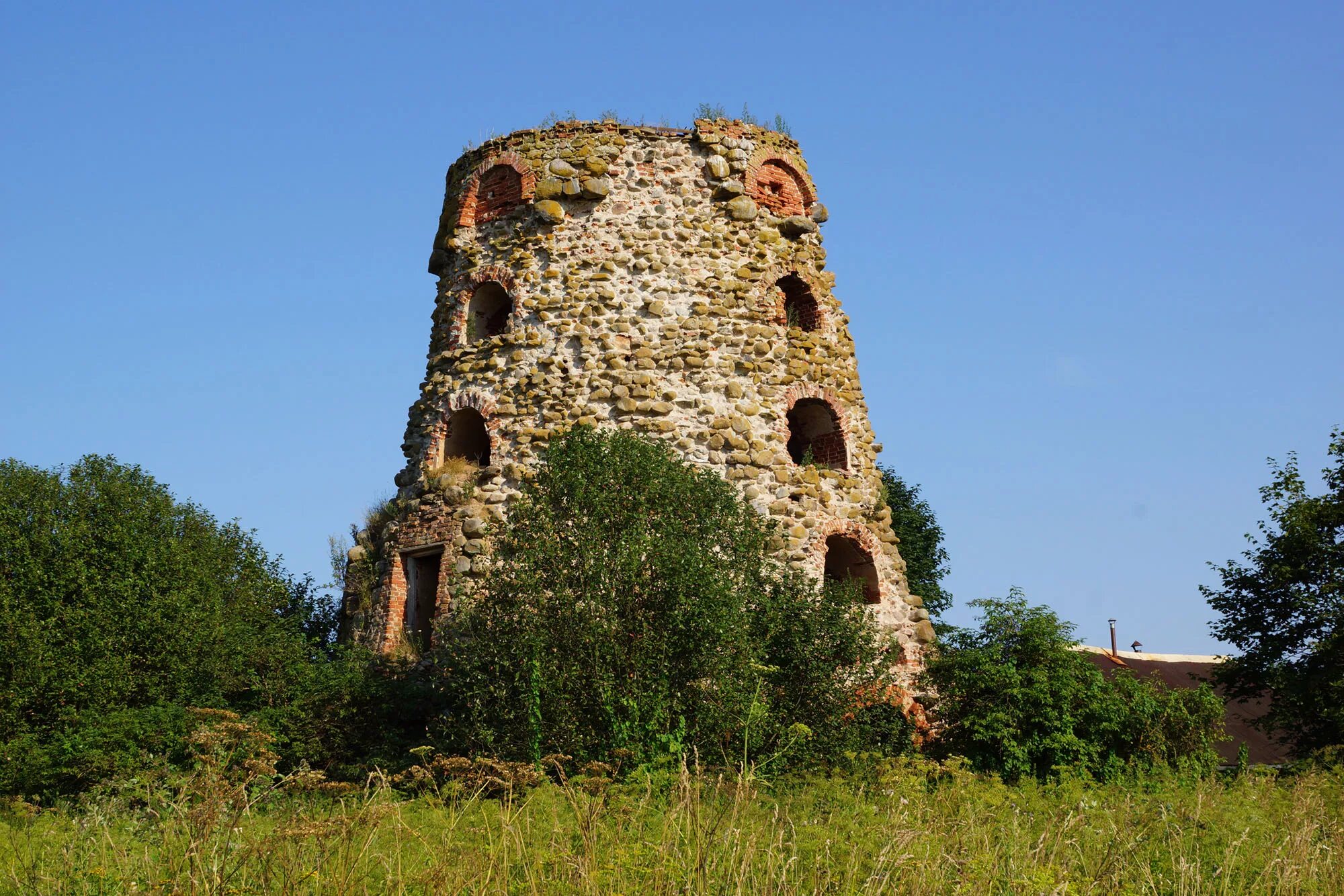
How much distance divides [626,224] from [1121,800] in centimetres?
1300

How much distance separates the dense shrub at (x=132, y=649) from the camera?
18406 millimetres

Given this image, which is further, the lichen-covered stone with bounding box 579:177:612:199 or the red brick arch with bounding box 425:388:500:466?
the lichen-covered stone with bounding box 579:177:612:199

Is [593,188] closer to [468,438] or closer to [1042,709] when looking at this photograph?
[468,438]

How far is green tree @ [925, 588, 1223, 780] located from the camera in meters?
18.3

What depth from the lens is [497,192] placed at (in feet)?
74.0

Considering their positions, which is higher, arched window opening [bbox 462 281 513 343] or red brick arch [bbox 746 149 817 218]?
red brick arch [bbox 746 149 817 218]

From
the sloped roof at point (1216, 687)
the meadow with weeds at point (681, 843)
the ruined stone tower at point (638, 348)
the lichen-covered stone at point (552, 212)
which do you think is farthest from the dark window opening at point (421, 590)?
the sloped roof at point (1216, 687)

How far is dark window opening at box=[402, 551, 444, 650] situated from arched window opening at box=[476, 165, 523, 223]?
245 inches

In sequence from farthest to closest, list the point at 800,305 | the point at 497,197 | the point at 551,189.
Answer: the point at 800,305 < the point at 497,197 < the point at 551,189

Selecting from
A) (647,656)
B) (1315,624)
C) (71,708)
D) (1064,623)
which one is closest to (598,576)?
(647,656)

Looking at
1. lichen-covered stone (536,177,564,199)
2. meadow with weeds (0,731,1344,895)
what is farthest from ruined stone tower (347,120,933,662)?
meadow with weeds (0,731,1344,895)

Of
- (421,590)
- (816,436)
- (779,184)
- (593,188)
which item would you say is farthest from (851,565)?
(593,188)

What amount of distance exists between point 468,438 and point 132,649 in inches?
259

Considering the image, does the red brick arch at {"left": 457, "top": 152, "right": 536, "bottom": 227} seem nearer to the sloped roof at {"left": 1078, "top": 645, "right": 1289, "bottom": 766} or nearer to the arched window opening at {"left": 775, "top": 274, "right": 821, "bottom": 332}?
the arched window opening at {"left": 775, "top": 274, "right": 821, "bottom": 332}
